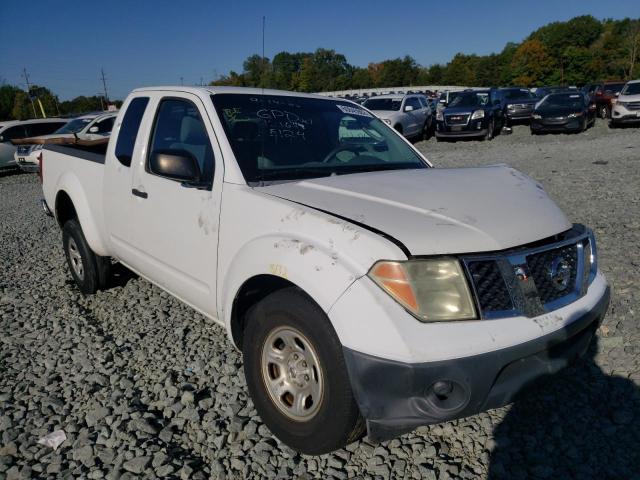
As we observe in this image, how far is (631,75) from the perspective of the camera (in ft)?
239

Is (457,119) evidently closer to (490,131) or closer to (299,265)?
(490,131)

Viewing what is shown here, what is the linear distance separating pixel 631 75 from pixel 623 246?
8274 cm

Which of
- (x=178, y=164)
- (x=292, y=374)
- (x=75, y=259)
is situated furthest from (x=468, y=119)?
(x=292, y=374)

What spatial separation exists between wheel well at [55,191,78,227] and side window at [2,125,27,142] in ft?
47.5

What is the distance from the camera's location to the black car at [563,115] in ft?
59.8

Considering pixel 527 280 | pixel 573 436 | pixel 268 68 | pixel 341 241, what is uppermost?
pixel 268 68

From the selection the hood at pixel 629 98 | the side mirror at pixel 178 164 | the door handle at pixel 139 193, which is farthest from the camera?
the hood at pixel 629 98

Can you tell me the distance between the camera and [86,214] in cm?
428

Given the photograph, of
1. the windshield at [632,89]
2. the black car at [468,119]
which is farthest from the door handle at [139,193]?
the windshield at [632,89]

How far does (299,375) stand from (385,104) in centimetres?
1707

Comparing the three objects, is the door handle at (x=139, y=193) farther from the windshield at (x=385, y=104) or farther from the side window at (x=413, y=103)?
the side window at (x=413, y=103)

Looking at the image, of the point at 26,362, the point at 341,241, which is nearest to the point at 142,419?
the point at 26,362

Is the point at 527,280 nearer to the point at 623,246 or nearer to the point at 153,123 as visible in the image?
the point at 153,123

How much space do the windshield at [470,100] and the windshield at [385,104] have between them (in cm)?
233
